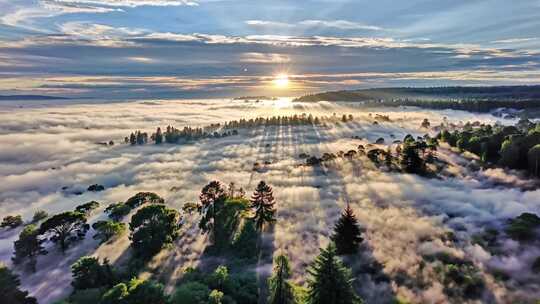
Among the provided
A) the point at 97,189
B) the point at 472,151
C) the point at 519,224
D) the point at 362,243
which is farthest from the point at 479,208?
the point at 97,189

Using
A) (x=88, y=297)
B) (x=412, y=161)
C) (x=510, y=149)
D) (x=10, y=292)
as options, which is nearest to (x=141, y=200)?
(x=10, y=292)

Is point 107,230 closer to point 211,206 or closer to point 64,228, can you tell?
point 64,228

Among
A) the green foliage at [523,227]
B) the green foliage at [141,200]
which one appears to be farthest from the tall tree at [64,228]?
the green foliage at [523,227]

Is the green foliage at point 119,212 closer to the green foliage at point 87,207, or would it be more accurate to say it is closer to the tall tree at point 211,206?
the green foliage at point 87,207

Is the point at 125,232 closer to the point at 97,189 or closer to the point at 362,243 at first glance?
the point at 362,243

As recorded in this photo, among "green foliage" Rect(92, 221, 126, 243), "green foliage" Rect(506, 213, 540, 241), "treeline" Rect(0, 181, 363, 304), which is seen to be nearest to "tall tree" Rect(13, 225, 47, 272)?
"treeline" Rect(0, 181, 363, 304)

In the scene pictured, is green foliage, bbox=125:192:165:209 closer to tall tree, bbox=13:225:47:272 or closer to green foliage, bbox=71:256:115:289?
tall tree, bbox=13:225:47:272
